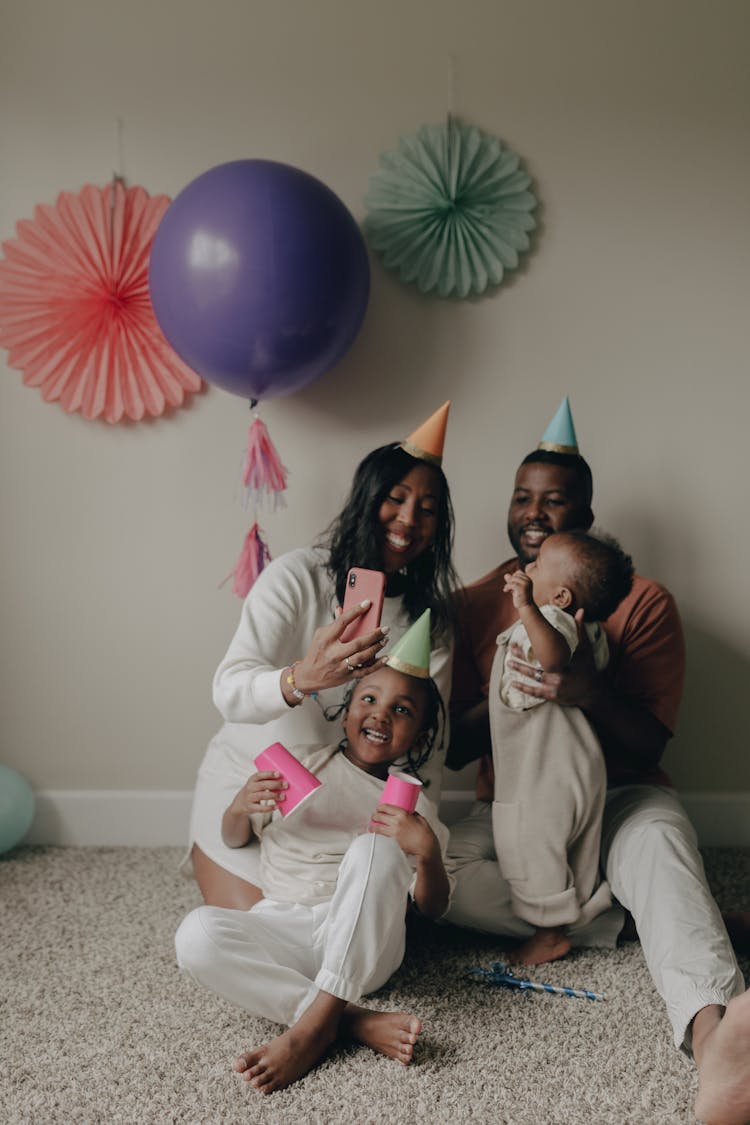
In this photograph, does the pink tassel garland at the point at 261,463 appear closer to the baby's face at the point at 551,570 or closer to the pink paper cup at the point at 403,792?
the baby's face at the point at 551,570

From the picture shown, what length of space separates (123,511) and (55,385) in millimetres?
319

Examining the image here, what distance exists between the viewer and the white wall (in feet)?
7.51

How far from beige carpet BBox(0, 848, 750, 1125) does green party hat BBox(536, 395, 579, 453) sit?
0.94 metres

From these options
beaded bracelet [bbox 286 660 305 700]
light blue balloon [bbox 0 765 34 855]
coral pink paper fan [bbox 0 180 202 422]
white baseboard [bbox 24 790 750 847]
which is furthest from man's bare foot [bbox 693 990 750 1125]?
coral pink paper fan [bbox 0 180 202 422]

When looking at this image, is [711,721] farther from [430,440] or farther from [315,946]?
[315,946]

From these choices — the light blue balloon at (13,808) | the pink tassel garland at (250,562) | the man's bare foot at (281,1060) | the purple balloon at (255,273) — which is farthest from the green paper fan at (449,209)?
the man's bare foot at (281,1060)

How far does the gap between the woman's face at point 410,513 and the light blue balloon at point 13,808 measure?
3.44 ft

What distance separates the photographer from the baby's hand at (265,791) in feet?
5.34

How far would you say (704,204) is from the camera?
2326 millimetres

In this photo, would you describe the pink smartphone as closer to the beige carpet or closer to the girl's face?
the girl's face

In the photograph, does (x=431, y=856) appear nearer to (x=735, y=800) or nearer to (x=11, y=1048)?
(x=11, y=1048)

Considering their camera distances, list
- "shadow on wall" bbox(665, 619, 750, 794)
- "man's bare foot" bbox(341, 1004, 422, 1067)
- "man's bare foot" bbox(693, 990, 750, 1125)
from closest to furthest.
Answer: "man's bare foot" bbox(693, 990, 750, 1125)
"man's bare foot" bbox(341, 1004, 422, 1067)
"shadow on wall" bbox(665, 619, 750, 794)

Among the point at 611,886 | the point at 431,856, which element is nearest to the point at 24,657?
the point at 431,856

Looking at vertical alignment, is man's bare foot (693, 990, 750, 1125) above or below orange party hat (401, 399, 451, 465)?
below
